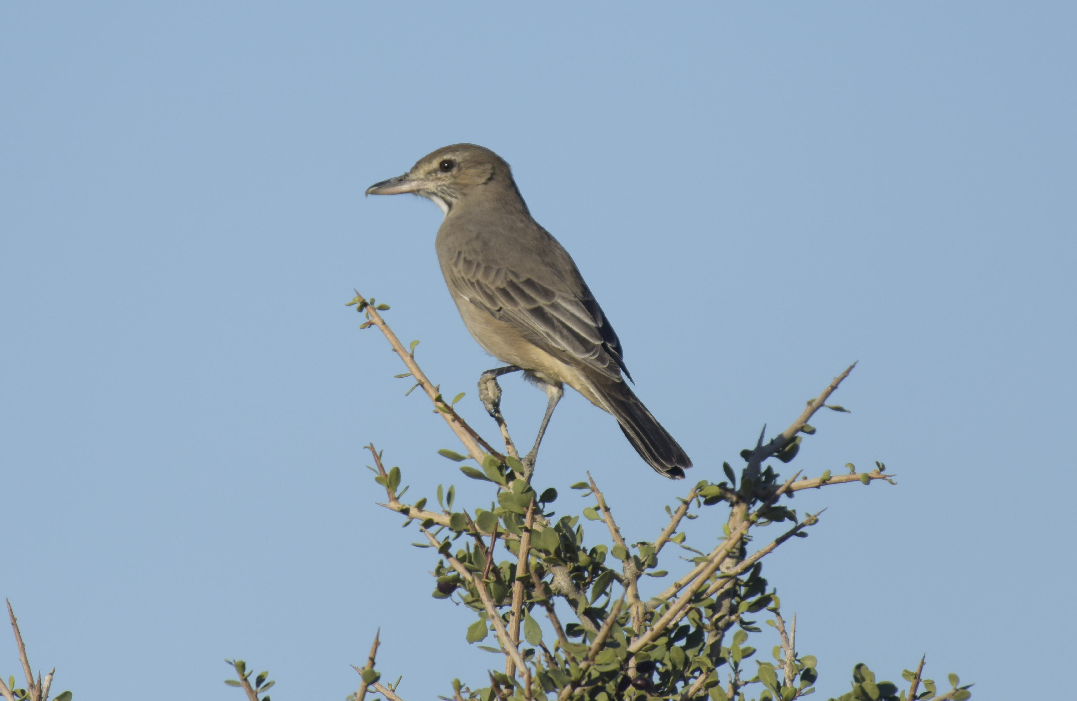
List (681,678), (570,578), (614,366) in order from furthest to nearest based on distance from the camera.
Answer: (614,366), (570,578), (681,678)

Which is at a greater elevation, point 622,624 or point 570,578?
point 570,578

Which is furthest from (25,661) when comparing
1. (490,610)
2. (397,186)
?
(397,186)

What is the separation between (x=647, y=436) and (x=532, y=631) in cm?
292

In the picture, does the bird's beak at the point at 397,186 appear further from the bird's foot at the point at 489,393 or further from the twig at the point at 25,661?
the twig at the point at 25,661

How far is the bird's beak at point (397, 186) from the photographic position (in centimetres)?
933

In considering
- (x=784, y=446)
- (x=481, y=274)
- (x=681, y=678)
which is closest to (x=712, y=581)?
(x=681, y=678)

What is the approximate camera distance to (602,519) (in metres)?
3.89

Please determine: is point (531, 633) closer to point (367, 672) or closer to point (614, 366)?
point (367, 672)

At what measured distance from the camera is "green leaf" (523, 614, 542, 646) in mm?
3303

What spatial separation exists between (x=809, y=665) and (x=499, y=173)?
21.6 feet

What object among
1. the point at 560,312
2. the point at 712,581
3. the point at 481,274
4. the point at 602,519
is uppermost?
the point at 481,274

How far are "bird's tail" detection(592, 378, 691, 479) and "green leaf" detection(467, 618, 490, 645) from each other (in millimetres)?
2574

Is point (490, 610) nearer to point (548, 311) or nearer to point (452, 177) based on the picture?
point (548, 311)

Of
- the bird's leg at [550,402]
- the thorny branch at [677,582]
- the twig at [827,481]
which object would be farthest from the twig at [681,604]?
the bird's leg at [550,402]
